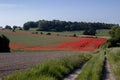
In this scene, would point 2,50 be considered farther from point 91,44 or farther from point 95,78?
point 95,78

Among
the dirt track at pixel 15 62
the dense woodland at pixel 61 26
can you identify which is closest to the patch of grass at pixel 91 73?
the dirt track at pixel 15 62

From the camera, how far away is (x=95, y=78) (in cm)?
2059

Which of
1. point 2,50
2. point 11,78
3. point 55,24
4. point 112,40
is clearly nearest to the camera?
point 11,78

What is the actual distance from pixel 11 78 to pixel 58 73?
Answer: 5.32 metres

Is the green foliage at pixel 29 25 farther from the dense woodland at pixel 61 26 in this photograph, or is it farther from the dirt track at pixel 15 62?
the dirt track at pixel 15 62

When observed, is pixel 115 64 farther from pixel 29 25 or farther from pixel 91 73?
pixel 29 25

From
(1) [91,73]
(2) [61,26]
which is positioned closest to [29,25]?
(2) [61,26]

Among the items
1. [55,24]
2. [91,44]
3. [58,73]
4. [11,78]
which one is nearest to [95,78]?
[58,73]

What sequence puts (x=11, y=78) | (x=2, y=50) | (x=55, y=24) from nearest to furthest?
(x=11, y=78) < (x=2, y=50) < (x=55, y=24)

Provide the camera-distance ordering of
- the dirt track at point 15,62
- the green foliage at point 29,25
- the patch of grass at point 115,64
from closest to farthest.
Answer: the patch of grass at point 115,64
the dirt track at point 15,62
the green foliage at point 29,25

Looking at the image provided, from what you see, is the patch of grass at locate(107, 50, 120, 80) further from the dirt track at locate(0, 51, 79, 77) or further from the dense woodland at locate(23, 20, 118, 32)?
the dense woodland at locate(23, 20, 118, 32)

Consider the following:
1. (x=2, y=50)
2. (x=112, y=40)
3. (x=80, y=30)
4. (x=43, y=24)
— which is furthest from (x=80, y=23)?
(x=2, y=50)

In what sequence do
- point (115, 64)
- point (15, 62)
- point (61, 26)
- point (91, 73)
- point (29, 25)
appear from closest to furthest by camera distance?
point (91, 73) < point (115, 64) < point (15, 62) < point (61, 26) < point (29, 25)

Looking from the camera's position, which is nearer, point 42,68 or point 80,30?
point 42,68
